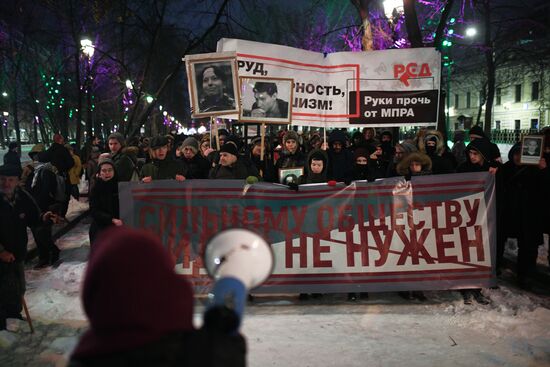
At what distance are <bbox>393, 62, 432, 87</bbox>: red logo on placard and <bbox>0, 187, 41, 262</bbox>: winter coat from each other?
4.90 m

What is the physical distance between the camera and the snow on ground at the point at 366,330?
13.2 feet

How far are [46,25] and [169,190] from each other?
1839 cm

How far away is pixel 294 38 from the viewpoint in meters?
36.3

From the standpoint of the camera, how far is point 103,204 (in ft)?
17.9

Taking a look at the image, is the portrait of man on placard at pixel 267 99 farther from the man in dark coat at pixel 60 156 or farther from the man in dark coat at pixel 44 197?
the man in dark coat at pixel 60 156

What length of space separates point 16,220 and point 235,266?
11.7 feet

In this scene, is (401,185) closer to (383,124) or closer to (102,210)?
(383,124)

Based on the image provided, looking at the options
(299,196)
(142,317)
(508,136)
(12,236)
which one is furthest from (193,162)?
(508,136)

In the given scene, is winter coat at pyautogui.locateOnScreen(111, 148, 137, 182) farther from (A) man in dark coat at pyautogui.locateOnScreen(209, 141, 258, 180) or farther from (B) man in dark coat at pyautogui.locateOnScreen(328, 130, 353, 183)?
(B) man in dark coat at pyautogui.locateOnScreen(328, 130, 353, 183)

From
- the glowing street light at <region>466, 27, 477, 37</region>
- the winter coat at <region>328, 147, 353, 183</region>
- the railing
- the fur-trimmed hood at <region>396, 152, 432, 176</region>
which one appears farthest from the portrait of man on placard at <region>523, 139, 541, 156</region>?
the railing

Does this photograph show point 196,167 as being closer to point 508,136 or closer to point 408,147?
point 408,147

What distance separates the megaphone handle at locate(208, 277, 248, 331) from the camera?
61.1 inches

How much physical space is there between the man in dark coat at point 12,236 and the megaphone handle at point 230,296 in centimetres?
348

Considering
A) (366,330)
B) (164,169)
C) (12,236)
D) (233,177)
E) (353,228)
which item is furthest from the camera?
(164,169)
